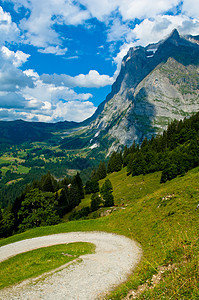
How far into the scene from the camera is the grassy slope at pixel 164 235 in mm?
5367

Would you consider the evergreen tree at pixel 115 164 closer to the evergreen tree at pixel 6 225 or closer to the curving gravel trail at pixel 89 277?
the evergreen tree at pixel 6 225

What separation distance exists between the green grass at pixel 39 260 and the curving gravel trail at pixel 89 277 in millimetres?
1485

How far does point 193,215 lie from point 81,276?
44.2 ft

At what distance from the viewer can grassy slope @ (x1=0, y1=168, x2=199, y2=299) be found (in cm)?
537

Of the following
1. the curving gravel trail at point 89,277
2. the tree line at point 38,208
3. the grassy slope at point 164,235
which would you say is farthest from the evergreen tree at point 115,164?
the curving gravel trail at point 89,277

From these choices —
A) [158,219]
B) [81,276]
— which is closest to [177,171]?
[158,219]

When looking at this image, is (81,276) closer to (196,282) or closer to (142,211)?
(196,282)

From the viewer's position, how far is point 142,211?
2650cm

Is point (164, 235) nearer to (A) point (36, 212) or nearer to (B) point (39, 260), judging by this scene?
(B) point (39, 260)

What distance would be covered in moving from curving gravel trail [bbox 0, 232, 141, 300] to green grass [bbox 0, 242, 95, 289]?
148 centimetres

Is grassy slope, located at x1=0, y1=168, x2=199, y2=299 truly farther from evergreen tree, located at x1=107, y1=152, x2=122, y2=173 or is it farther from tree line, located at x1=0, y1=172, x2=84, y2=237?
evergreen tree, located at x1=107, y1=152, x2=122, y2=173

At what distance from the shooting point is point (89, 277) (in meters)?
11.4

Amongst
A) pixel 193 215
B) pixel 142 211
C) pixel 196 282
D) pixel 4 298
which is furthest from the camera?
pixel 142 211

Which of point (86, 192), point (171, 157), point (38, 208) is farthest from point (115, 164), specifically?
point (38, 208)
